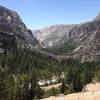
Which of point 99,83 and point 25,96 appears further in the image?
point 99,83

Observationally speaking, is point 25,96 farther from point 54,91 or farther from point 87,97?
point 87,97

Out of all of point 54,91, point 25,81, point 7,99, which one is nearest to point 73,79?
point 54,91

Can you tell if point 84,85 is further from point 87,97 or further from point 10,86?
point 87,97

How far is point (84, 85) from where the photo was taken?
639 ft

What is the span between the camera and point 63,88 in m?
177

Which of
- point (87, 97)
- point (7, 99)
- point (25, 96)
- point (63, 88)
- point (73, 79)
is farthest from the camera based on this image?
point (73, 79)

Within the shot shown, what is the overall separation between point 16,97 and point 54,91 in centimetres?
2697

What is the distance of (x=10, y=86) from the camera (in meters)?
156

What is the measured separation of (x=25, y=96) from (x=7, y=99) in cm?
1528

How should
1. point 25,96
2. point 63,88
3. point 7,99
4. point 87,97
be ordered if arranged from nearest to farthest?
point 87,97, point 7,99, point 25,96, point 63,88

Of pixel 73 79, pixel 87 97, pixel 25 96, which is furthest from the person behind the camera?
pixel 73 79

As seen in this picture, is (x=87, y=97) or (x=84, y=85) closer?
(x=87, y=97)

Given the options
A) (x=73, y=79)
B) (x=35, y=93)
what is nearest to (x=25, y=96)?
(x=35, y=93)

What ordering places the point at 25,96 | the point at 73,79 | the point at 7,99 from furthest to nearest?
the point at 73,79
the point at 25,96
the point at 7,99
